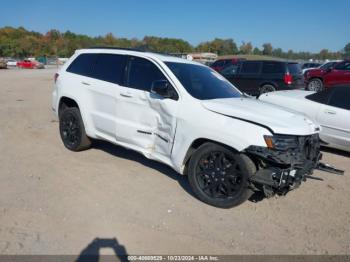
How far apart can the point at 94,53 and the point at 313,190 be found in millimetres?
4257

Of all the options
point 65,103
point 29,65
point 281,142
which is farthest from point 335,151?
point 29,65

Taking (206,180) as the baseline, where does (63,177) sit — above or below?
below

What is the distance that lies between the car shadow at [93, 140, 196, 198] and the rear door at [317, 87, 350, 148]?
10.9 feet

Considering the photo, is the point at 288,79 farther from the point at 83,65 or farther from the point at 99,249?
the point at 99,249

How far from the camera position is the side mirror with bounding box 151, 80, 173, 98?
15.0 ft

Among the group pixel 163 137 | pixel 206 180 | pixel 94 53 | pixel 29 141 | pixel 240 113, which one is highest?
pixel 94 53

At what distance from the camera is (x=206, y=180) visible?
4387 mm

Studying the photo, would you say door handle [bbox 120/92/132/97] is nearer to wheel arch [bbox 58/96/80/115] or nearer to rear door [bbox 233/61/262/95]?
wheel arch [bbox 58/96/80/115]

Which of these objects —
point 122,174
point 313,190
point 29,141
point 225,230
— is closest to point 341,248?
point 225,230

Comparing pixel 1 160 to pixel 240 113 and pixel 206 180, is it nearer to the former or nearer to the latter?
pixel 206 180

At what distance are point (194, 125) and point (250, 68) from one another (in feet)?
34.9

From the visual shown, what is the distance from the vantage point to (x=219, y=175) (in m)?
4.27

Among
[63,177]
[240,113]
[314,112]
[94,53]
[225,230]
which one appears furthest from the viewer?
[314,112]

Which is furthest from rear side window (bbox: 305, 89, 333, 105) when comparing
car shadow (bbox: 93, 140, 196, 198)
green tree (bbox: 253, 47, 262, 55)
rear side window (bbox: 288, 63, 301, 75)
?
green tree (bbox: 253, 47, 262, 55)
